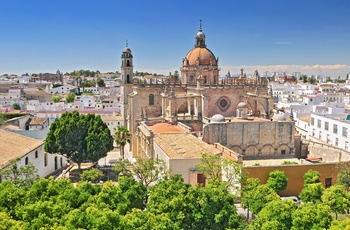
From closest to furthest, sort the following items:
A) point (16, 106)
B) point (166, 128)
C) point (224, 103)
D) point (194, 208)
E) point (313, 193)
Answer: point (194, 208)
point (313, 193)
point (166, 128)
point (224, 103)
point (16, 106)

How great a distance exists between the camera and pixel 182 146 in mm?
30891

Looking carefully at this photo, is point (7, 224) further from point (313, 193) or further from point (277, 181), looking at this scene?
point (277, 181)

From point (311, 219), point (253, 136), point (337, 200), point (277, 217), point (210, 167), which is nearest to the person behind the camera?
point (311, 219)

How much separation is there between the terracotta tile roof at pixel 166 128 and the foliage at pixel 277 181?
12344mm

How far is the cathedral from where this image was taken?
138 ft

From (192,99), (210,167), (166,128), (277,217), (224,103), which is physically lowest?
(277,217)

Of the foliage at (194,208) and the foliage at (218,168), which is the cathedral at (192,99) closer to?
the foliage at (218,168)

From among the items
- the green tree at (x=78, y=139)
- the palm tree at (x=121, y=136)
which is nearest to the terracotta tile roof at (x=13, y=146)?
the green tree at (x=78, y=139)

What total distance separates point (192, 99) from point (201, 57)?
775cm

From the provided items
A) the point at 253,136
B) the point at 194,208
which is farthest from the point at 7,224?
the point at 253,136

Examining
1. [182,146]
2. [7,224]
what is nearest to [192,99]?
[182,146]

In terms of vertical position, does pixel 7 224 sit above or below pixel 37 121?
below

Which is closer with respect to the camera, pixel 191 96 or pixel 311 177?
pixel 311 177

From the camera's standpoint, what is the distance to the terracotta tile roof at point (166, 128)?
37.6 meters
